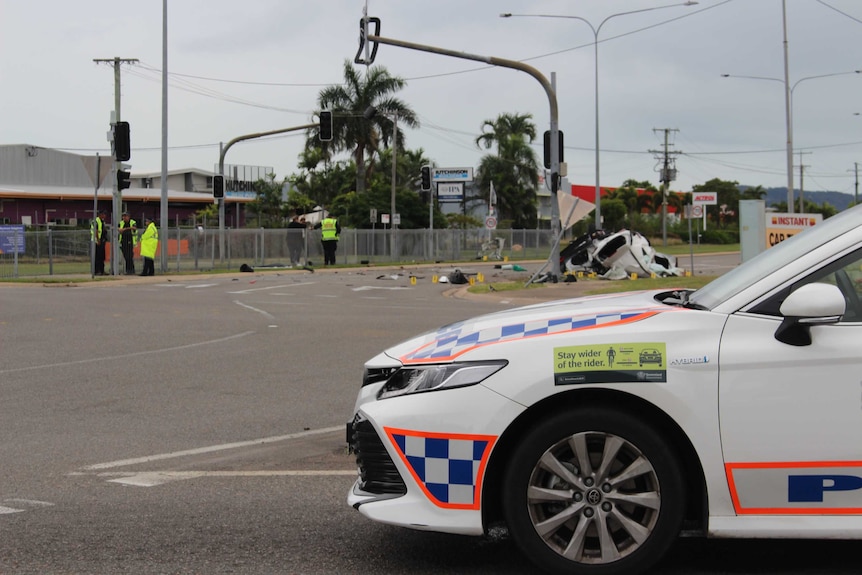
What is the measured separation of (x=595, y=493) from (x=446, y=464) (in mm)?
596

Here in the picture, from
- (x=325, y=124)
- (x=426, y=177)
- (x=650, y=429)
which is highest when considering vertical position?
(x=325, y=124)

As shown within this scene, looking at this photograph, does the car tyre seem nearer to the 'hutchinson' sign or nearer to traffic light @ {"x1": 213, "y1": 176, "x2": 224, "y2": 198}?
traffic light @ {"x1": 213, "y1": 176, "x2": 224, "y2": 198}

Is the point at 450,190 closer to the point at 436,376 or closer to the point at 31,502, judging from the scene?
the point at 31,502

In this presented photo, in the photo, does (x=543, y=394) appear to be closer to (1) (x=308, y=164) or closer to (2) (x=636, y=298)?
(2) (x=636, y=298)

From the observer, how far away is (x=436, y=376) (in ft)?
13.6

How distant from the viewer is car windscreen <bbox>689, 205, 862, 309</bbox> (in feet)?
13.8

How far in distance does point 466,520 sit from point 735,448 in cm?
109

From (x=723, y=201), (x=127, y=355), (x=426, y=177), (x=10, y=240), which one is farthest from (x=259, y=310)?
(x=723, y=201)

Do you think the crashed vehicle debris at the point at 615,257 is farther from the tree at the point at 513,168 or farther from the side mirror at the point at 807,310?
the tree at the point at 513,168

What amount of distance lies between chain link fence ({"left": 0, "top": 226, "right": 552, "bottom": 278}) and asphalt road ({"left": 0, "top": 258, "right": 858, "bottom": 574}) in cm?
1821

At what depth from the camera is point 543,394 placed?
3.96 m

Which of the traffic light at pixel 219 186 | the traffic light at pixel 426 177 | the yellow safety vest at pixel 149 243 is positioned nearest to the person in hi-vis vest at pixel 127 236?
the yellow safety vest at pixel 149 243

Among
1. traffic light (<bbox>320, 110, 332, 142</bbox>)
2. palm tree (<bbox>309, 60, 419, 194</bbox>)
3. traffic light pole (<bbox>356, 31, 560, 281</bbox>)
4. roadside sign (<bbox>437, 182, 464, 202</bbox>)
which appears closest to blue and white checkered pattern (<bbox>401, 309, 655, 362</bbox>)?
traffic light pole (<bbox>356, 31, 560, 281</bbox>)

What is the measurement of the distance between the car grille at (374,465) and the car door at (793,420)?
132cm
